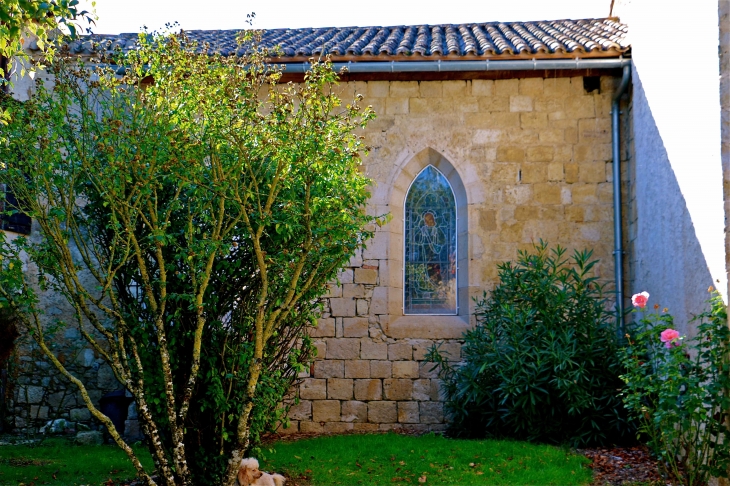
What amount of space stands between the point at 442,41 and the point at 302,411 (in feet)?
16.6

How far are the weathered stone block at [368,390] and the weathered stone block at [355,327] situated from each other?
0.56 metres

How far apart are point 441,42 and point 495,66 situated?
3.83 ft

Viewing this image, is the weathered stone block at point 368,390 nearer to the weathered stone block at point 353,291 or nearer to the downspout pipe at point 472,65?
the weathered stone block at point 353,291

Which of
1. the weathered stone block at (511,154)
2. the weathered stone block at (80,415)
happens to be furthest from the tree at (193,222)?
the weathered stone block at (80,415)

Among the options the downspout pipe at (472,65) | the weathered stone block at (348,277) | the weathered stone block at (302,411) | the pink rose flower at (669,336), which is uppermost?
the downspout pipe at (472,65)

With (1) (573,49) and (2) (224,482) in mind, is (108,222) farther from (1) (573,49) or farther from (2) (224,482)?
(1) (573,49)

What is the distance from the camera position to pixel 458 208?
32.0ft

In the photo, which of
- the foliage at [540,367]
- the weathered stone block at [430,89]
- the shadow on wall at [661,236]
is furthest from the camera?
the weathered stone block at [430,89]

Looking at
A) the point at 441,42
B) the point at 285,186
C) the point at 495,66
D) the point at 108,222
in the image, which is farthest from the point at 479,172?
the point at 108,222

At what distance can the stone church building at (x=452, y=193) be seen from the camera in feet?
30.5

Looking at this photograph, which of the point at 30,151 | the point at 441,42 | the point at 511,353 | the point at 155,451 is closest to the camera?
the point at 30,151

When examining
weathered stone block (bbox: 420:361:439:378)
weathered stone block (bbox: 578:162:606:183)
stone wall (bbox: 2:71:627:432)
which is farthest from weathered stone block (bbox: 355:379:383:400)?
weathered stone block (bbox: 578:162:606:183)

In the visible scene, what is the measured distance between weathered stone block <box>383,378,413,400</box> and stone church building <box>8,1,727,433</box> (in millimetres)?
12

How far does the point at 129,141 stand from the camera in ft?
18.0
